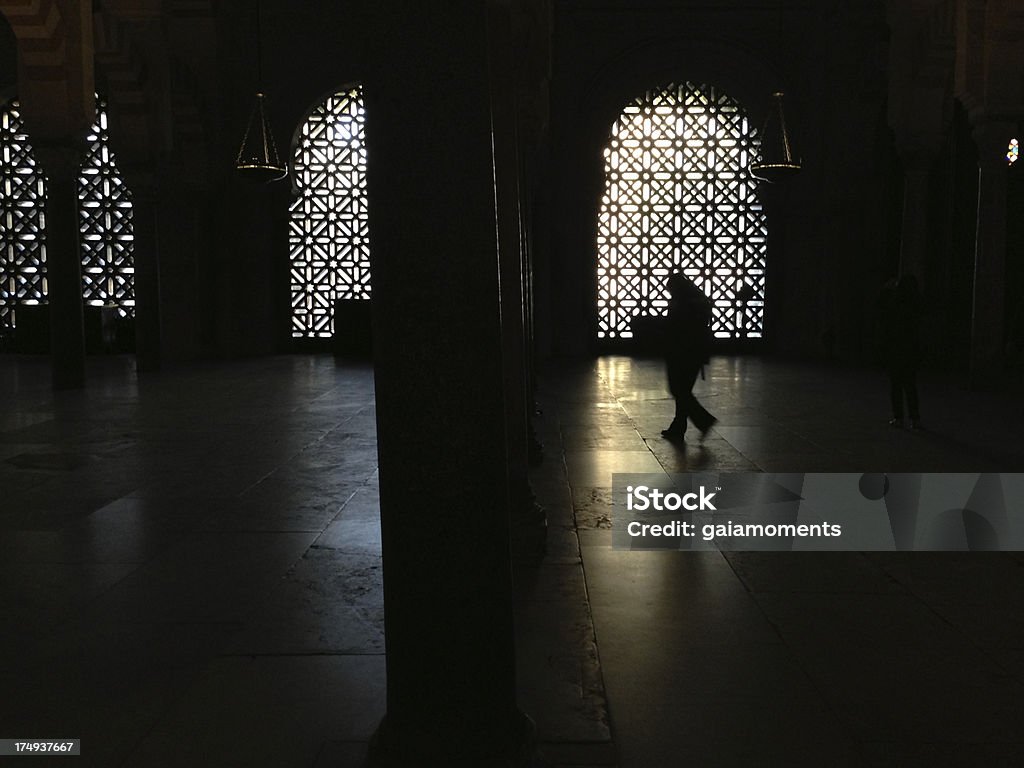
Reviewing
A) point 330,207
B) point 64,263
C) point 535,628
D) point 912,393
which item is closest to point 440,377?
point 535,628

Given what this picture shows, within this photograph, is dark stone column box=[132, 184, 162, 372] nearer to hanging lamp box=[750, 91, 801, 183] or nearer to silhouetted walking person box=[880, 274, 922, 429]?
hanging lamp box=[750, 91, 801, 183]

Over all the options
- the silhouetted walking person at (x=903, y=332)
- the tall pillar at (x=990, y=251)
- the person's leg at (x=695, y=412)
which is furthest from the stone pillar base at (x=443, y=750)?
the tall pillar at (x=990, y=251)

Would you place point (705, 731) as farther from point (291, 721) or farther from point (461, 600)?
point (291, 721)

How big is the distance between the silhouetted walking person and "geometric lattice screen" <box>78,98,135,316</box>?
527 inches

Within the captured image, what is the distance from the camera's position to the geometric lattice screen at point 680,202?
16.6 metres

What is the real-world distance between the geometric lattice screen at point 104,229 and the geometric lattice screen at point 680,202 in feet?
26.9

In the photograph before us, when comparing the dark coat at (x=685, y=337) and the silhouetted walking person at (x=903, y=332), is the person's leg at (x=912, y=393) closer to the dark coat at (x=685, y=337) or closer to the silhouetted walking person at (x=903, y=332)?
the silhouetted walking person at (x=903, y=332)

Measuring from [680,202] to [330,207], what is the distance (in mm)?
5957

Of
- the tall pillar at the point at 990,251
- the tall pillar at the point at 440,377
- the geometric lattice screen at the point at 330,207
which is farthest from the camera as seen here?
the geometric lattice screen at the point at 330,207

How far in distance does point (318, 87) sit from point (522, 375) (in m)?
13.2

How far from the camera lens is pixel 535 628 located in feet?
10.3

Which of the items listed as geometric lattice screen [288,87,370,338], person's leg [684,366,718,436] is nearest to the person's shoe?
person's leg [684,366,718,436]

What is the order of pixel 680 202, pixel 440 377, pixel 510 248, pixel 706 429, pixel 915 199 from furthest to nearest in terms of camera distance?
pixel 680 202, pixel 915 199, pixel 706 429, pixel 510 248, pixel 440 377

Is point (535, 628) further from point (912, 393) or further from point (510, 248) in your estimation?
point (912, 393)
